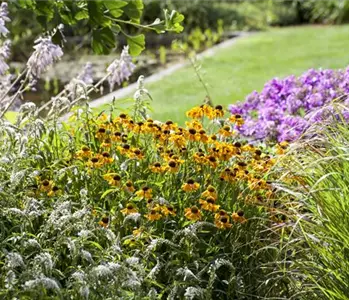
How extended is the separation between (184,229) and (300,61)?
7.93 meters

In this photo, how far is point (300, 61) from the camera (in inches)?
446

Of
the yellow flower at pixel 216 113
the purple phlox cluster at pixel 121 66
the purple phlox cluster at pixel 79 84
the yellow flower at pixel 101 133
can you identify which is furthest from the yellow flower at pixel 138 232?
the purple phlox cluster at pixel 121 66

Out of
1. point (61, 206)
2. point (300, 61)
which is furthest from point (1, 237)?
point (300, 61)

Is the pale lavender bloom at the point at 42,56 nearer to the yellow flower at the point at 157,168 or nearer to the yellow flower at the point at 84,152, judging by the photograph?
the yellow flower at the point at 84,152

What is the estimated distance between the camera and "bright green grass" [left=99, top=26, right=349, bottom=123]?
355 inches

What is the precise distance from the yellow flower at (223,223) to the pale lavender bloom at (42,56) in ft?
4.59

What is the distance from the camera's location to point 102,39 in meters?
5.15

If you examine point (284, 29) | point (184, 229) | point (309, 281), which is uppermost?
point (184, 229)

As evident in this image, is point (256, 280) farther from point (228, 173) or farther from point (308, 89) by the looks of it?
point (308, 89)

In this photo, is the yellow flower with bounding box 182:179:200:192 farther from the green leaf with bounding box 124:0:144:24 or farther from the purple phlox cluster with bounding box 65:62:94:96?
the green leaf with bounding box 124:0:144:24

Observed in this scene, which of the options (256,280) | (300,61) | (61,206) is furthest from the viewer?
(300,61)

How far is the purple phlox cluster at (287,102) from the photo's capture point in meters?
5.48

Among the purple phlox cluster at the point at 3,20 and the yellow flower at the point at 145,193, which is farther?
the purple phlox cluster at the point at 3,20

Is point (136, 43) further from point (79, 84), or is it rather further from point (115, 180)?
point (115, 180)
